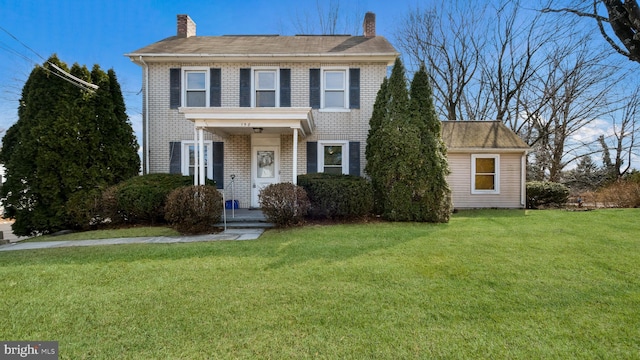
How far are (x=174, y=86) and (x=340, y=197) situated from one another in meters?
7.13

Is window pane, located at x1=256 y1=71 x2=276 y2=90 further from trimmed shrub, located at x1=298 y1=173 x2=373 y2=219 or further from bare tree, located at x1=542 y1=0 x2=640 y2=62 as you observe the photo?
bare tree, located at x1=542 y1=0 x2=640 y2=62

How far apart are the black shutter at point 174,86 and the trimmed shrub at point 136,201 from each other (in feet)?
11.1

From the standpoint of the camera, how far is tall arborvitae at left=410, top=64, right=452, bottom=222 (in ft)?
24.6

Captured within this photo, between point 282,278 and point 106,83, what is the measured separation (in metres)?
8.69

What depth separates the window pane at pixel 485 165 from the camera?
11.2 m

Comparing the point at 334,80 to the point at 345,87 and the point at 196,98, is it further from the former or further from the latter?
the point at 196,98

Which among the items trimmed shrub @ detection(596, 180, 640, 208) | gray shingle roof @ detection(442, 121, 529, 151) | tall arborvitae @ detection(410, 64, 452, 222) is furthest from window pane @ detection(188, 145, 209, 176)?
trimmed shrub @ detection(596, 180, 640, 208)

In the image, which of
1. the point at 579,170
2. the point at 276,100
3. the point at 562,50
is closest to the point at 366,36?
the point at 276,100

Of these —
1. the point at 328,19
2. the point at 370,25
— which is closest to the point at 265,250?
the point at 370,25

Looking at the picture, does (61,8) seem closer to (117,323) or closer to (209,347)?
(117,323)

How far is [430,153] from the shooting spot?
301 inches

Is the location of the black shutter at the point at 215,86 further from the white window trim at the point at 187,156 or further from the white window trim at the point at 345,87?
the white window trim at the point at 345,87

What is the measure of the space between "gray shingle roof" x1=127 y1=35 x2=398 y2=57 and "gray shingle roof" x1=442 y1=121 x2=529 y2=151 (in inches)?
180

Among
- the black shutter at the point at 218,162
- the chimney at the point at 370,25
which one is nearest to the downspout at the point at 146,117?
the black shutter at the point at 218,162
